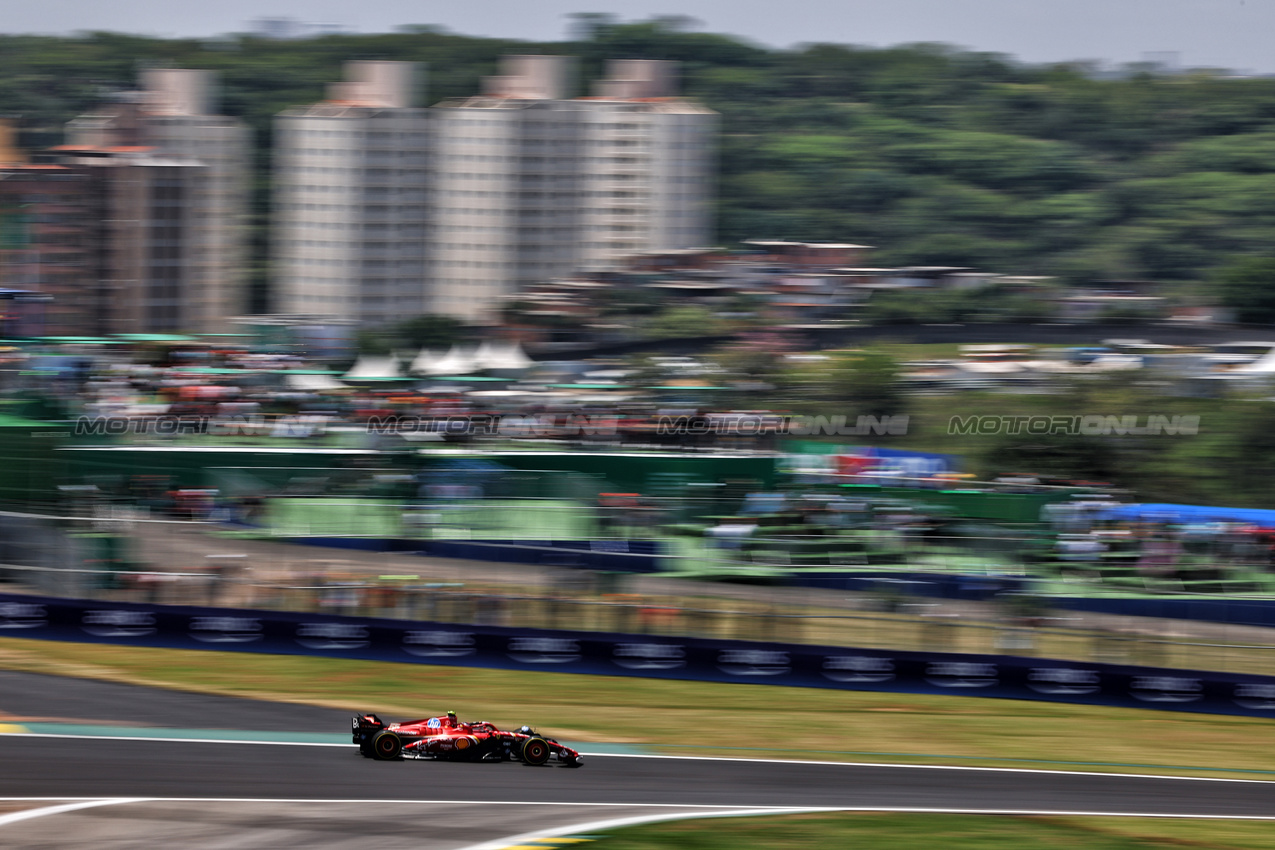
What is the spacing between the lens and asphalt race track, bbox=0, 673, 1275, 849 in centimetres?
738

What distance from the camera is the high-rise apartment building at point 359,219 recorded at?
53406mm

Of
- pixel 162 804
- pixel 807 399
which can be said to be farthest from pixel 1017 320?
pixel 162 804

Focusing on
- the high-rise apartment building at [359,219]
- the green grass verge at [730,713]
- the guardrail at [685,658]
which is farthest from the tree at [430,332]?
the green grass verge at [730,713]

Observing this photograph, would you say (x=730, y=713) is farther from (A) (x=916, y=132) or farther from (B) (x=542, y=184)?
(A) (x=916, y=132)

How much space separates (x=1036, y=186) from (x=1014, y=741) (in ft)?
187

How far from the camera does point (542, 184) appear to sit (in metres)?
53.5

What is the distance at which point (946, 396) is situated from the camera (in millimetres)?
29375

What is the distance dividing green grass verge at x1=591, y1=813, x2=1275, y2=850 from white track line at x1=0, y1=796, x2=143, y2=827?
2668mm

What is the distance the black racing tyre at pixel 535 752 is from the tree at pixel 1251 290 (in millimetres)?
31971
